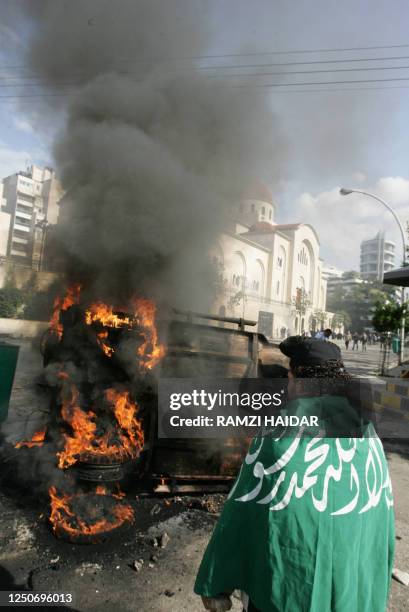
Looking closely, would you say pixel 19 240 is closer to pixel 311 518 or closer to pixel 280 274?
pixel 280 274

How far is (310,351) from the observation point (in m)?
1.59

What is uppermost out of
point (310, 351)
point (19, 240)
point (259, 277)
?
point (19, 240)

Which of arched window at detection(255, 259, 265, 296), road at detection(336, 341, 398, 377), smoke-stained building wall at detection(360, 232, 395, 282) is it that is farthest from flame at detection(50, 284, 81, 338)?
smoke-stained building wall at detection(360, 232, 395, 282)

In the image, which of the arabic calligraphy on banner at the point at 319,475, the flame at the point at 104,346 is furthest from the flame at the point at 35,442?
the arabic calligraphy on banner at the point at 319,475

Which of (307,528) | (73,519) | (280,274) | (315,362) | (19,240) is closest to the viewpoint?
(307,528)

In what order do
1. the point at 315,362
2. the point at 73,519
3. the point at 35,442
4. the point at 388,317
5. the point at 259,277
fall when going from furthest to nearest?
the point at 259,277 → the point at 388,317 → the point at 35,442 → the point at 73,519 → the point at 315,362

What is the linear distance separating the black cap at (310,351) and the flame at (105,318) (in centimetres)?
281

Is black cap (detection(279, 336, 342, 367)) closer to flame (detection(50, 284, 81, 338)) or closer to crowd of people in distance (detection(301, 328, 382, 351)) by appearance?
crowd of people in distance (detection(301, 328, 382, 351))

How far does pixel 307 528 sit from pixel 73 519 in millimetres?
2700

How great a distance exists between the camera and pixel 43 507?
362 centimetres

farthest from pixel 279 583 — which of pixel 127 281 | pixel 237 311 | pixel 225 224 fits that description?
pixel 237 311

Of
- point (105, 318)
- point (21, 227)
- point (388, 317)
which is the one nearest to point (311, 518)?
point (105, 318)

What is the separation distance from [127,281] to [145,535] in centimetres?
319

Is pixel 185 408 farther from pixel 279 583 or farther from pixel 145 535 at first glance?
pixel 279 583
